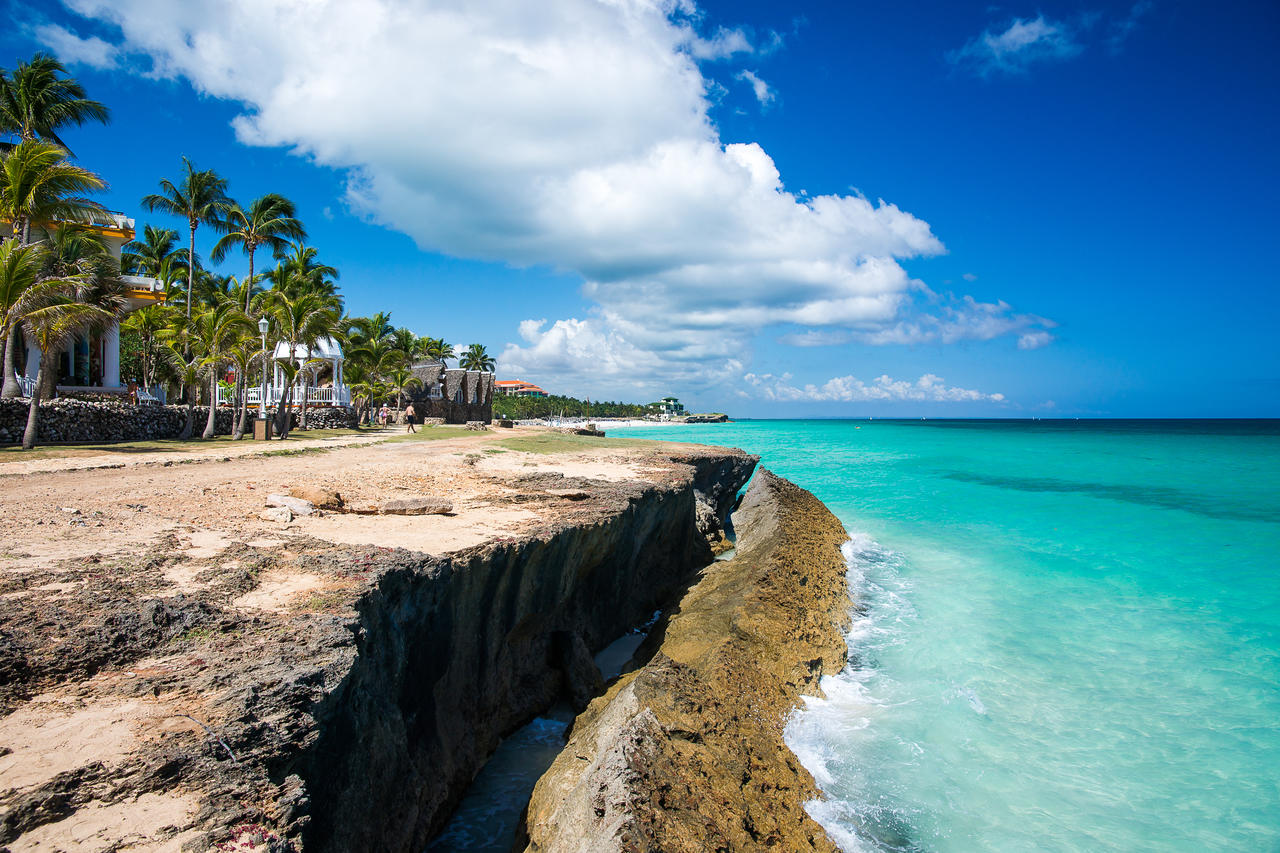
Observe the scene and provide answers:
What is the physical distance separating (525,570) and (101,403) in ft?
57.5

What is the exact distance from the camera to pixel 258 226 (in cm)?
3438

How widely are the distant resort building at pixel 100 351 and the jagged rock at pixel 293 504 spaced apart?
19.3m

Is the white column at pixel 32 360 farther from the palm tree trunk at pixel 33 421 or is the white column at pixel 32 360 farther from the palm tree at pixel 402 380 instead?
the palm tree at pixel 402 380

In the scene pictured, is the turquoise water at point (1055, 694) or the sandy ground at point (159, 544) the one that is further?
the turquoise water at point (1055, 694)

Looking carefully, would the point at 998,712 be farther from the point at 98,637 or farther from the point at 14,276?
the point at 14,276

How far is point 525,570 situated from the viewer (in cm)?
764

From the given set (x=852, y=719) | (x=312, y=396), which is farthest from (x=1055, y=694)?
(x=312, y=396)

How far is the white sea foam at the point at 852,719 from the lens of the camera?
19.9ft

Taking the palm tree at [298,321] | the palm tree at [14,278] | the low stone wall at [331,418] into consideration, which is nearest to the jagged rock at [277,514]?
the palm tree at [14,278]

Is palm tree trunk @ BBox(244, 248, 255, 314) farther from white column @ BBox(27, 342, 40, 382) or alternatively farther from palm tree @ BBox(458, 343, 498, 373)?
palm tree @ BBox(458, 343, 498, 373)

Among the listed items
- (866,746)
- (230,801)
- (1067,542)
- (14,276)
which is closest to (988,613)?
(866,746)

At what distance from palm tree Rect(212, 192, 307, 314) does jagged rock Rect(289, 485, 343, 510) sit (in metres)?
31.1

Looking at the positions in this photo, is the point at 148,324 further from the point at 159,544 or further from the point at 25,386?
the point at 159,544

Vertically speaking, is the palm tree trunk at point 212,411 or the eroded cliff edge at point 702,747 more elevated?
the palm tree trunk at point 212,411
